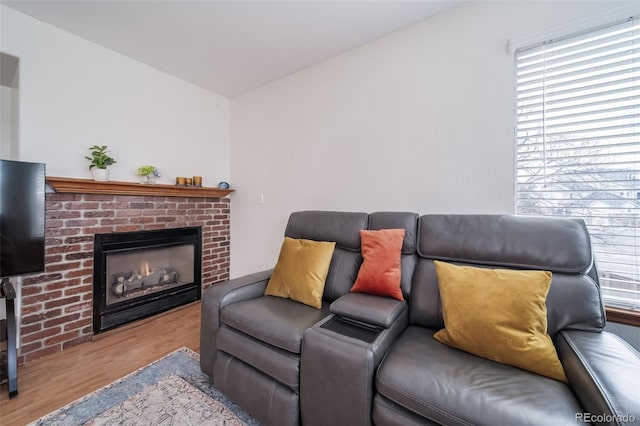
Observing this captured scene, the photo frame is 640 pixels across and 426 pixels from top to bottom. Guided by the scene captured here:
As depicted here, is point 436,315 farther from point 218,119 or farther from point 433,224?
point 218,119

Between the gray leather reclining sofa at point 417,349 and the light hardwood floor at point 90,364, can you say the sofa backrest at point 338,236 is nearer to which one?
the gray leather reclining sofa at point 417,349

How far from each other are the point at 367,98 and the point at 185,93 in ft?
6.93

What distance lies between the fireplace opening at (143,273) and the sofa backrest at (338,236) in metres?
1.52

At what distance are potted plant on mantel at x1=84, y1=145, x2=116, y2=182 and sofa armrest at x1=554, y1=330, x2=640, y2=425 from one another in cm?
312

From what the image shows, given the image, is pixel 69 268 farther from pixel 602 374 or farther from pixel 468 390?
pixel 602 374

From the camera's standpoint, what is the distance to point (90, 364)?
6.00ft

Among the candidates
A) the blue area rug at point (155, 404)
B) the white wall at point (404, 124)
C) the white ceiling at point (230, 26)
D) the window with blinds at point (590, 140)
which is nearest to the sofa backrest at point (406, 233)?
the white wall at point (404, 124)

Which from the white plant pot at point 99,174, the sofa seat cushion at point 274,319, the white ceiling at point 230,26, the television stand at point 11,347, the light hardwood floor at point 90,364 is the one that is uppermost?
the white ceiling at point 230,26

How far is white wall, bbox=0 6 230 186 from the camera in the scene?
1.90 metres

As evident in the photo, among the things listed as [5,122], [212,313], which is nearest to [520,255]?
[212,313]

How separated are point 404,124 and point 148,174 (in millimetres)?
2418

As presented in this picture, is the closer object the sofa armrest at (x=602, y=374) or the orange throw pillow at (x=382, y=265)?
the sofa armrest at (x=602, y=374)

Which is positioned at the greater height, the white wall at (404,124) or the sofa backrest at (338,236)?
the white wall at (404,124)

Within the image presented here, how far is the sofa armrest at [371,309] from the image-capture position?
1232 millimetres
